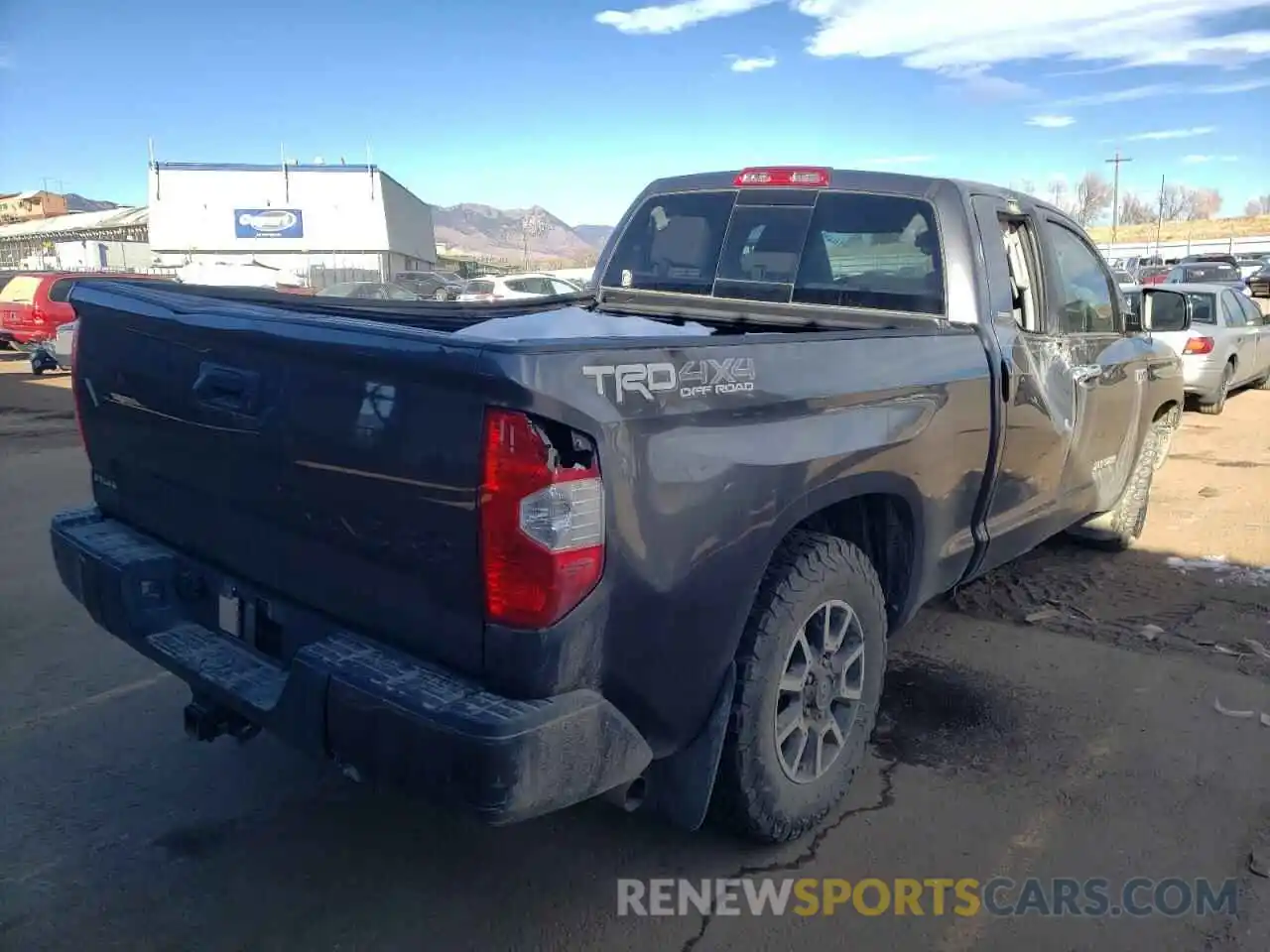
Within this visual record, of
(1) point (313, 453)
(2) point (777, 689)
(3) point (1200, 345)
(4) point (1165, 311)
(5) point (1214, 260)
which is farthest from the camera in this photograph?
(5) point (1214, 260)

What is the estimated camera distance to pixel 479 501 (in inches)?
82.4

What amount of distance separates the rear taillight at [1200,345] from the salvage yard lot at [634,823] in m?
7.72

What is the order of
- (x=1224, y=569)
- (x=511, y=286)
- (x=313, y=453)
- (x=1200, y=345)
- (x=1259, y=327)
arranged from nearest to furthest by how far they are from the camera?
1. (x=313, y=453)
2. (x=1224, y=569)
3. (x=1200, y=345)
4. (x=1259, y=327)
5. (x=511, y=286)

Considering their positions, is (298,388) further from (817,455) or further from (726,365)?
(817,455)

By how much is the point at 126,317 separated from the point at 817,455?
2.11 meters

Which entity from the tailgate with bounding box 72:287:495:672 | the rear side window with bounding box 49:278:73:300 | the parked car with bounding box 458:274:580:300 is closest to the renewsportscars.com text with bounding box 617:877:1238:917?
the tailgate with bounding box 72:287:495:672

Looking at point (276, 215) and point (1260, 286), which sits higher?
point (276, 215)

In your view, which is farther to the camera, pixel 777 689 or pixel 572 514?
pixel 777 689

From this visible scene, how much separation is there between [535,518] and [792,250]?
257cm

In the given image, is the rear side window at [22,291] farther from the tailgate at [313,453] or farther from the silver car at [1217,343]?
the silver car at [1217,343]

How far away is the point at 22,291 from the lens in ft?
A: 57.7

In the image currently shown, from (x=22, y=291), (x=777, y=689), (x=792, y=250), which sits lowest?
(x=777, y=689)

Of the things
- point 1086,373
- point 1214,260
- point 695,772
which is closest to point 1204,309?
point 1086,373

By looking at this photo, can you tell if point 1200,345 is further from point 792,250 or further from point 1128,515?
point 792,250
